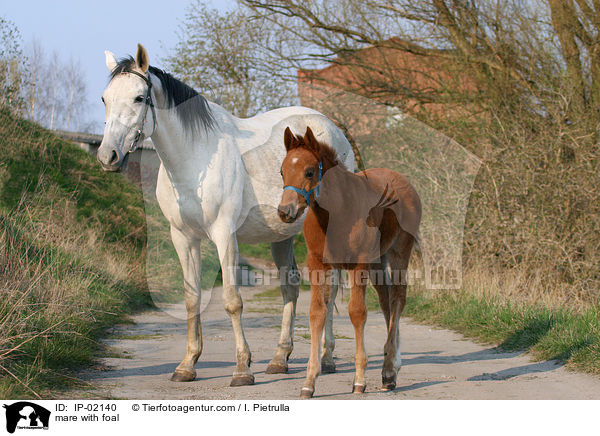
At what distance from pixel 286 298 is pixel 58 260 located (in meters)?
3.96

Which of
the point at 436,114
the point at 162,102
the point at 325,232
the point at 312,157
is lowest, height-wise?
the point at 325,232

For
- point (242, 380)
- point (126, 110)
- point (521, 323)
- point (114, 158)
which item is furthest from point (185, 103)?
point (521, 323)

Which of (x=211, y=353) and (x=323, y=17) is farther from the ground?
(x=323, y=17)

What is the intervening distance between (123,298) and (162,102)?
5549mm

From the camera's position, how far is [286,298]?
668cm

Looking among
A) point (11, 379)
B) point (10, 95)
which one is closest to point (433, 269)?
point (11, 379)

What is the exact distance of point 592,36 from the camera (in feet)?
39.7

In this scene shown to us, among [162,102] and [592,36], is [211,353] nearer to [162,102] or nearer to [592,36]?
[162,102]

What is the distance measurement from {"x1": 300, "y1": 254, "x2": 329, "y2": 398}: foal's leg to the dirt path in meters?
0.20

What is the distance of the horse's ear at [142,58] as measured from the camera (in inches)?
208

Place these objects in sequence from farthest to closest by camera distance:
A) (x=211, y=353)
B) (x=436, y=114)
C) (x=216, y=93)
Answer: (x=216, y=93), (x=436, y=114), (x=211, y=353)
